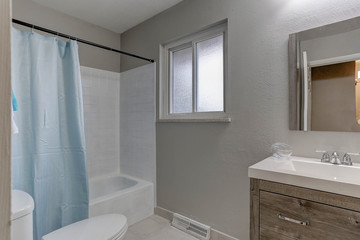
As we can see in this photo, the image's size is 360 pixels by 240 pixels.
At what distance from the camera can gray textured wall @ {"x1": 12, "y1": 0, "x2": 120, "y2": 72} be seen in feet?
6.83

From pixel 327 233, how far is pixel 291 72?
101 cm

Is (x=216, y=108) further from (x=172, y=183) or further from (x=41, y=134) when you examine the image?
(x=41, y=134)

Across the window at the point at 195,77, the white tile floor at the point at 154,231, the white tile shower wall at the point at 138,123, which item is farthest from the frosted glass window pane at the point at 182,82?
the white tile floor at the point at 154,231

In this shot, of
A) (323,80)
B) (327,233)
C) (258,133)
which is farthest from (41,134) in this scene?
(323,80)

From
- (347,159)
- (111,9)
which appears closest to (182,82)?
(111,9)

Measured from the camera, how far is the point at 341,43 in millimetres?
1249

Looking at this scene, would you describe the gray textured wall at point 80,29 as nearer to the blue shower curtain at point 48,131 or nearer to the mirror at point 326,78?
the blue shower curtain at point 48,131

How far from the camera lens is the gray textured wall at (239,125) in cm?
138

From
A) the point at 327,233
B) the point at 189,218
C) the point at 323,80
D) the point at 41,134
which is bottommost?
the point at 189,218

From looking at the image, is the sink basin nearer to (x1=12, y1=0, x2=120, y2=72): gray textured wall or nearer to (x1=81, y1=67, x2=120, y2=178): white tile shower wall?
(x1=81, y1=67, x2=120, y2=178): white tile shower wall

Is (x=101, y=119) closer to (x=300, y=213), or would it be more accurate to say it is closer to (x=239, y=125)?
(x=239, y=125)

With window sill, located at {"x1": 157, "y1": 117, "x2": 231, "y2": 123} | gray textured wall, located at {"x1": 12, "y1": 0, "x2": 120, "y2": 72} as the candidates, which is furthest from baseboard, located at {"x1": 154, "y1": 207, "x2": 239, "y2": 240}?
gray textured wall, located at {"x1": 12, "y1": 0, "x2": 120, "y2": 72}

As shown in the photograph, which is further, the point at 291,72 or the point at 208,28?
the point at 208,28

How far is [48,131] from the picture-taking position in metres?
1.67
